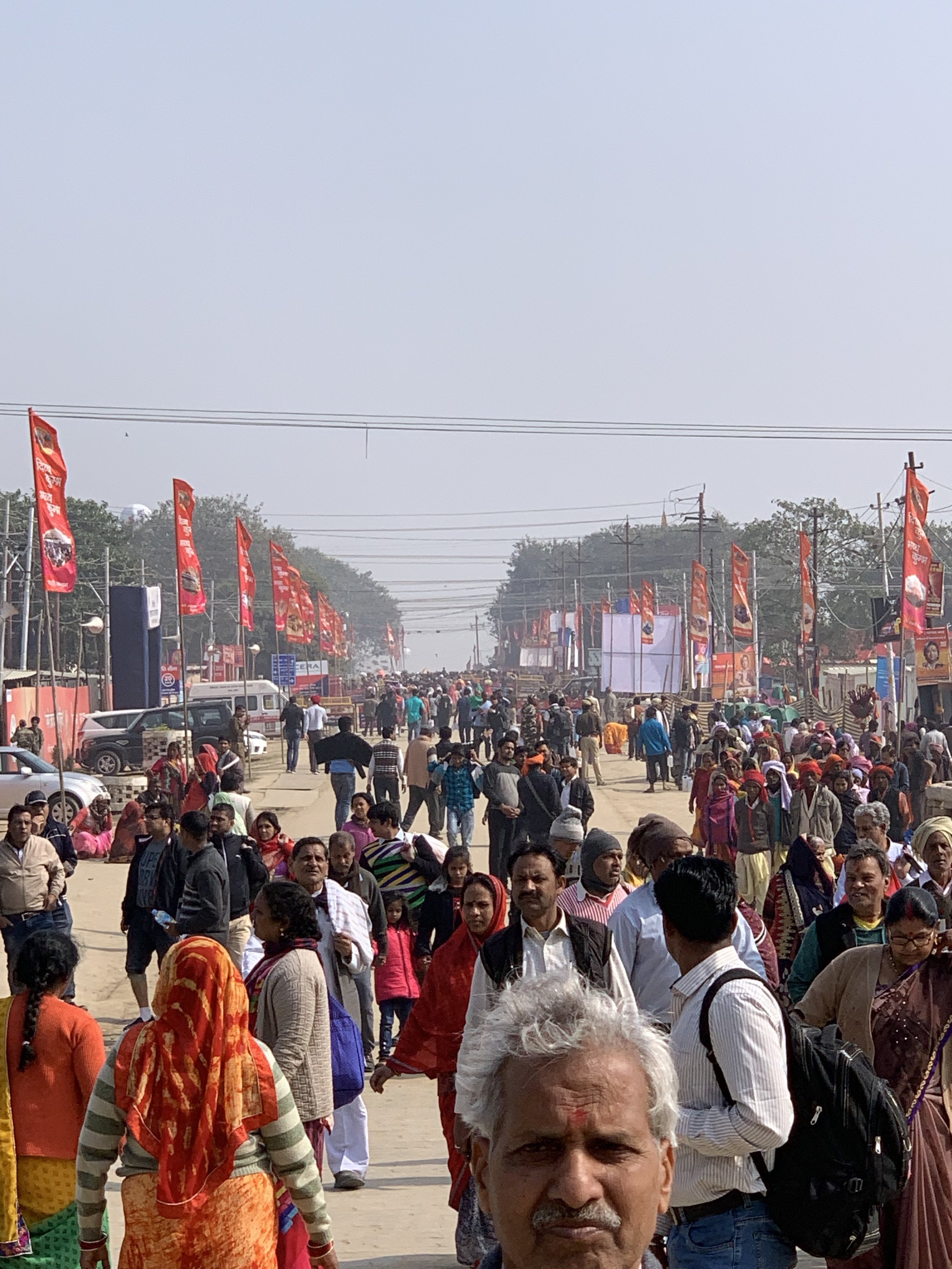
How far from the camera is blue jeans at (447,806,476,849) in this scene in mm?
18672

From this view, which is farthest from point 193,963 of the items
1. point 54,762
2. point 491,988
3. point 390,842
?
point 54,762

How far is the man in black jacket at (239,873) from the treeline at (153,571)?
26.6 metres

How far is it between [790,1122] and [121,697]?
41.5m

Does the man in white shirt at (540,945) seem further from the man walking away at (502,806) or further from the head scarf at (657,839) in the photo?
the man walking away at (502,806)

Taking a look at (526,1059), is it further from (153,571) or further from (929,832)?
(153,571)

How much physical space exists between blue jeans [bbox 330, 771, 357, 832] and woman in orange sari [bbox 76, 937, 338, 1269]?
50.7ft

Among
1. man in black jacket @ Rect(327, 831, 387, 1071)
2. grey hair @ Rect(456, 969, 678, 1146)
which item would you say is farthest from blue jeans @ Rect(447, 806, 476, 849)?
grey hair @ Rect(456, 969, 678, 1146)

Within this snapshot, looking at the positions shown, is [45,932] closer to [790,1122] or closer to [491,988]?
[491,988]

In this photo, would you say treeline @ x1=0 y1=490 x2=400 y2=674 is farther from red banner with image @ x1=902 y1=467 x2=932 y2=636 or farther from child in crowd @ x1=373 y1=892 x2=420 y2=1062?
child in crowd @ x1=373 y1=892 x2=420 y2=1062

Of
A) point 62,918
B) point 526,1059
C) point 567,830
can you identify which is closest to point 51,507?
point 62,918

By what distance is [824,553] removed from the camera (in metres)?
78.8

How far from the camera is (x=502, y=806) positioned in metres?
16.1

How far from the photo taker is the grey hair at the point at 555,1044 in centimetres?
224

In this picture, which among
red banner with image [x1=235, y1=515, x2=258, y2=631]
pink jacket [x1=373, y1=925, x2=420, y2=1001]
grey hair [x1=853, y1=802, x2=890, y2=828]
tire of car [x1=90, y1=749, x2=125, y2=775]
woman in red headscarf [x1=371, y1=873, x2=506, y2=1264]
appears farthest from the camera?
tire of car [x1=90, y1=749, x2=125, y2=775]
